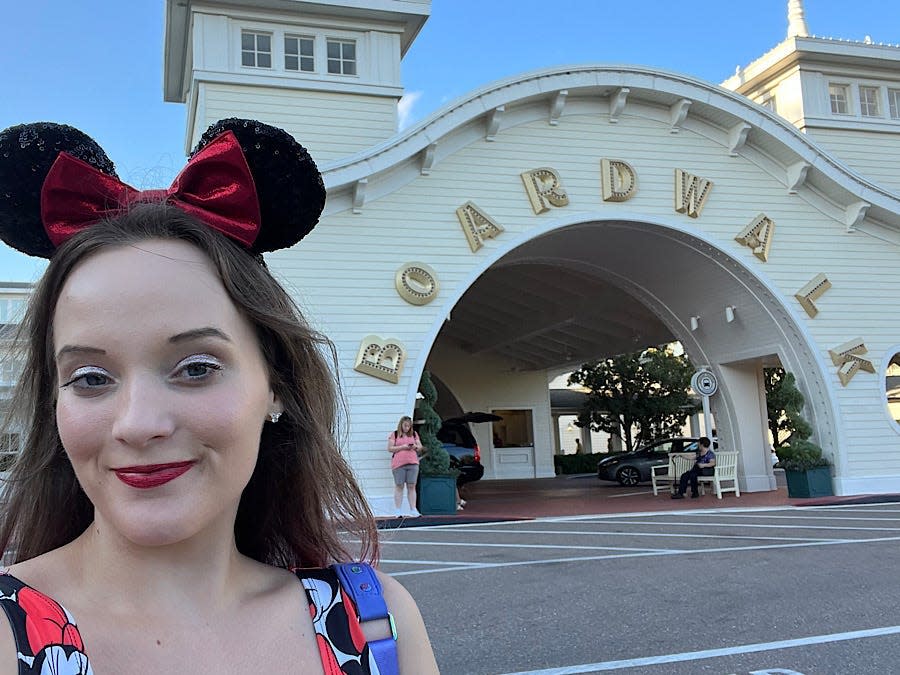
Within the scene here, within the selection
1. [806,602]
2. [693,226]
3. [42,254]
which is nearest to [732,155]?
[693,226]

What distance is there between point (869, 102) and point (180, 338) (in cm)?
2079

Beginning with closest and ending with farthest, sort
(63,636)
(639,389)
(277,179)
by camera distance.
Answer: (63,636), (277,179), (639,389)

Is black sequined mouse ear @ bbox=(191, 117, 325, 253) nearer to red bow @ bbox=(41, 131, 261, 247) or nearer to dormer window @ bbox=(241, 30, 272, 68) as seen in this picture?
red bow @ bbox=(41, 131, 261, 247)

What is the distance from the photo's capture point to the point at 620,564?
765 cm

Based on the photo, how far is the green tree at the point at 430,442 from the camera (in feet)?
43.0

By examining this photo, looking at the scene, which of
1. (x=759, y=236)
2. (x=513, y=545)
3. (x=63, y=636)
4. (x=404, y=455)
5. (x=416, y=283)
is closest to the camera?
(x=63, y=636)

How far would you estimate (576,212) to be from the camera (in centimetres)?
1392

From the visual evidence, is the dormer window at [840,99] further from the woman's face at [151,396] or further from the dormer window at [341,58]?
the woman's face at [151,396]

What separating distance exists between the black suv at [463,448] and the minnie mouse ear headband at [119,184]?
662 inches

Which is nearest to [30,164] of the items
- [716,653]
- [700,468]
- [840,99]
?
[716,653]

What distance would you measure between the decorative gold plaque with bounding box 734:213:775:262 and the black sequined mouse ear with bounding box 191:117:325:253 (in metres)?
14.3

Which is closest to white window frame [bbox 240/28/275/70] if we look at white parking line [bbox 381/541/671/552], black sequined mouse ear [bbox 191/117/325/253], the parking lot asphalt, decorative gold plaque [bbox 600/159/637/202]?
decorative gold plaque [bbox 600/159/637/202]

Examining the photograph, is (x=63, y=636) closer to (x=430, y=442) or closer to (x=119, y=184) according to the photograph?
(x=119, y=184)

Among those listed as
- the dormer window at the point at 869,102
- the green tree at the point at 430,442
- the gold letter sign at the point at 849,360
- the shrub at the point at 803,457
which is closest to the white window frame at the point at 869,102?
the dormer window at the point at 869,102
